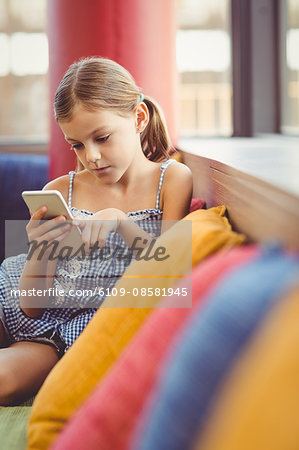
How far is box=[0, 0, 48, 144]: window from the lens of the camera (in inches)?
114

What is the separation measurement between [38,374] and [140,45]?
4.39 feet

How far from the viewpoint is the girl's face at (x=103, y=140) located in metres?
1.43

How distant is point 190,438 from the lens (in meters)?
0.52

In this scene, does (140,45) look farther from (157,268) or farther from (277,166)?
(157,268)

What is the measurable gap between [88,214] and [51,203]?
31cm

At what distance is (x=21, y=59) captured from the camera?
290cm

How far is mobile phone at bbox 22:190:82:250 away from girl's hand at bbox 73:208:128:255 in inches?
1.1

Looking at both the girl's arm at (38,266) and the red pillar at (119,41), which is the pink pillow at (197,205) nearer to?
the girl's arm at (38,266)

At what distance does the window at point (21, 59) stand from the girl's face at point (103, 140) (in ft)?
5.01

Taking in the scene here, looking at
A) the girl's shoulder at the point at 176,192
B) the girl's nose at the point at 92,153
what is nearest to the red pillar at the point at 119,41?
the girl's shoulder at the point at 176,192

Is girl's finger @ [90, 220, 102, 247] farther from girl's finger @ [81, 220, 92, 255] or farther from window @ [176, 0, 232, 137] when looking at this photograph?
window @ [176, 0, 232, 137]

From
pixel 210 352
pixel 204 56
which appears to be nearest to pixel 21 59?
pixel 204 56

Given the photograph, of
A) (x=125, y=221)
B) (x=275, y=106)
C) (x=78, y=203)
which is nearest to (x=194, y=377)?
(x=125, y=221)

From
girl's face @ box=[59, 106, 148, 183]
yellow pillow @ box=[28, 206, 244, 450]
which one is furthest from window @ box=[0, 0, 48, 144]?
yellow pillow @ box=[28, 206, 244, 450]
